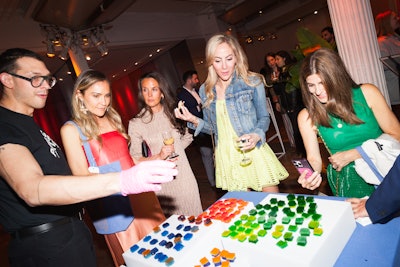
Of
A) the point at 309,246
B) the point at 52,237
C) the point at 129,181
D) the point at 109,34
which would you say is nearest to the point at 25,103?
the point at 52,237

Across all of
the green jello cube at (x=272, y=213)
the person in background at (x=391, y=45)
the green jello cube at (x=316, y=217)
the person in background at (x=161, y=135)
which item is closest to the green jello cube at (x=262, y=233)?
the green jello cube at (x=272, y=213)

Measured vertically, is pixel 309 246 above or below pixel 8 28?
below

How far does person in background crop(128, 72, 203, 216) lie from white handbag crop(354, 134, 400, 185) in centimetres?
161

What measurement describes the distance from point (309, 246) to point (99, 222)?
1.62 metres

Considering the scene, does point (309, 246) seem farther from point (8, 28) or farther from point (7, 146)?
point (8, 28)

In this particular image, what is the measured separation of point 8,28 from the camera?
Result: 645 centimetres

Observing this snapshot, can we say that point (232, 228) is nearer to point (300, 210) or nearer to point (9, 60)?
point (300, 210)

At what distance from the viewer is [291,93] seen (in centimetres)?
555

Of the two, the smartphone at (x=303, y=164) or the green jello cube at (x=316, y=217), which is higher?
the smartphone at (x=303, y=164)

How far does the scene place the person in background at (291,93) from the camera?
537cm

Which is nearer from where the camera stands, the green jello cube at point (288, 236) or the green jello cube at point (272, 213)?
the green jello cube at point (288, 236)

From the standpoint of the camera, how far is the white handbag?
1.79 metres

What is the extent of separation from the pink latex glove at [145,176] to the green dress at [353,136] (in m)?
1.54

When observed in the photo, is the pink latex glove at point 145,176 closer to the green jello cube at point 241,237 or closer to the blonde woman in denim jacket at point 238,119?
the green jello cube at point 241,237
